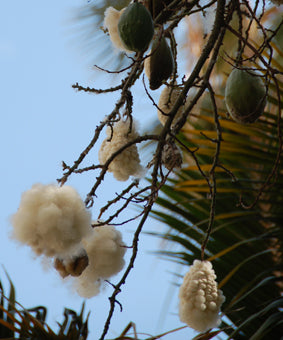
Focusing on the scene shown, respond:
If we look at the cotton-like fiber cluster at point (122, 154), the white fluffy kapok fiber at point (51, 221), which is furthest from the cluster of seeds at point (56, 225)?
the cotton-like fiber cluster at point (122, 154)

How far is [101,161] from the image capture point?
65cm

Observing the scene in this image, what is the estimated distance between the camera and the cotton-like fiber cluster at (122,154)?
60cm

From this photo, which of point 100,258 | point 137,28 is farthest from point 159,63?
point 100,258

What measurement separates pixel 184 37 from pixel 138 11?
2.41 metres

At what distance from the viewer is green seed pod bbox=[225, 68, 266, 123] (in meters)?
0.59

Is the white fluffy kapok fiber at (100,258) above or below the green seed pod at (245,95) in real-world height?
below

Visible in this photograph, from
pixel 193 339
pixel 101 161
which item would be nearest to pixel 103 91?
pixel 101 161

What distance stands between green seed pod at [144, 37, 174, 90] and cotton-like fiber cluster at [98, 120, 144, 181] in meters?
0.06

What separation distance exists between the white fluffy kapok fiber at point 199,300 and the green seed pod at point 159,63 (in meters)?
0.22

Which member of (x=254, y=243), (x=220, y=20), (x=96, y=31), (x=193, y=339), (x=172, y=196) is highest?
(x=96, y=31)

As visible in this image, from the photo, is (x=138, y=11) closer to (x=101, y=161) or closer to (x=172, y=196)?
(x=101, y=161)

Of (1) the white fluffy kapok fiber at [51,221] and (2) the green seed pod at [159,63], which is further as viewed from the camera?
(2) the green seed pod at [159,63]

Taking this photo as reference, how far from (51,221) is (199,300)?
221 mm

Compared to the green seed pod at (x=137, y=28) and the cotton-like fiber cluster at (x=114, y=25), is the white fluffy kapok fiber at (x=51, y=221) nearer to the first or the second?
the green seed pod at (x=137, y=28)
